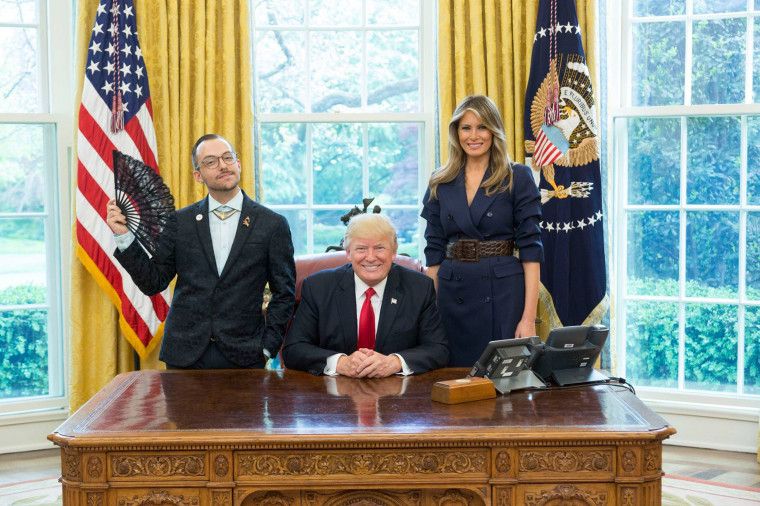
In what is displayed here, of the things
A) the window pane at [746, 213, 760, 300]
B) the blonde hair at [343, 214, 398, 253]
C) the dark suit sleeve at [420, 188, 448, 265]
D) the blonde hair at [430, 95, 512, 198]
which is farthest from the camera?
the window pane at [746, 213, 760, 300]

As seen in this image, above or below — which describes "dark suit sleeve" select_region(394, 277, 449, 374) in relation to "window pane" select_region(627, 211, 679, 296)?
below

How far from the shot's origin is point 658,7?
4.30 metres

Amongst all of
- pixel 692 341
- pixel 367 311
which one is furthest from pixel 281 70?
pixel 692 341

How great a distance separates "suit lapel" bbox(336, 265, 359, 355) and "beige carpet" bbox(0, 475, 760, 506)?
1.55m

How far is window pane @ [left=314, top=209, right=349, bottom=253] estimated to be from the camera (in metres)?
4.46

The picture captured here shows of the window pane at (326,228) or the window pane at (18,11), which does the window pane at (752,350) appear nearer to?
the window pane at (326,228)

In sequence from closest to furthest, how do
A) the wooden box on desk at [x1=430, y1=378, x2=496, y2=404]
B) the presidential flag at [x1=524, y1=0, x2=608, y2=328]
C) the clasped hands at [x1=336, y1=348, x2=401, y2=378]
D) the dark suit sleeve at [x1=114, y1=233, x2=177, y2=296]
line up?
1. the wooden box on desk at [x1=430, y1=378, x2=496, y2=404]
2. the clasped hands at [x1=336, y1=348, x2=401, y2=378]
3. the dark suit sleeve at [x1=114, y1=233, x2=177, y2=296]
4. the presidential flag at [x1=524, y1=0, x2=608, y2=328]

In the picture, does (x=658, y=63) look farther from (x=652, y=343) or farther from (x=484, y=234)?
(x=484, y=234)

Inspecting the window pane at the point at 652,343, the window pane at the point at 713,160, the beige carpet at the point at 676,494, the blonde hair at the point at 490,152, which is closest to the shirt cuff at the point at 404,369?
the blonde hair at the point at 490,152

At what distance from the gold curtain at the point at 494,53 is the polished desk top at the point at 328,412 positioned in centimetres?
187

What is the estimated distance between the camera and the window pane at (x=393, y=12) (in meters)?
4.44

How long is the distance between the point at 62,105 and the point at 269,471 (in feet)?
9.90

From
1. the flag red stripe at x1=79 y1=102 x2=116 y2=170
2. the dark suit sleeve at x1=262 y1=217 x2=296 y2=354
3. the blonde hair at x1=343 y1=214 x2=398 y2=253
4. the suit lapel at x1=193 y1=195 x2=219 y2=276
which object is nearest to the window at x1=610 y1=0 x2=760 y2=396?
the blonde hair at x1=343 y1=214 x2=398 y2=253

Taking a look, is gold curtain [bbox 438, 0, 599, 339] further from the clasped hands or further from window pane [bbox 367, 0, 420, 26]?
the clasped hands
